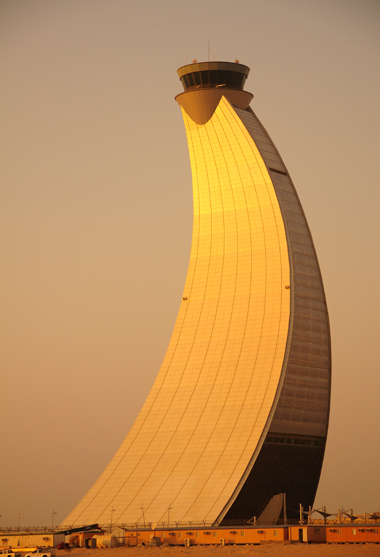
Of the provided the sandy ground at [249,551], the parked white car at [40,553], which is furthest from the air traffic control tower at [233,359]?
the parked white car at [40,553]

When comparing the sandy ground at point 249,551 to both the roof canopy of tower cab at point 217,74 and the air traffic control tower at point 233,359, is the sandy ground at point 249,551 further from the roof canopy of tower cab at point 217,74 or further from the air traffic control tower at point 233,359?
the roof canopy of tower cab at point 217,74

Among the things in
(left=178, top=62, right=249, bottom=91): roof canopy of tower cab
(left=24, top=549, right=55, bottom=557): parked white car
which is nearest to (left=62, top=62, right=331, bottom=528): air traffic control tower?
(left=178, top=62, right=249, bottom=91): roof canopy of tower cab

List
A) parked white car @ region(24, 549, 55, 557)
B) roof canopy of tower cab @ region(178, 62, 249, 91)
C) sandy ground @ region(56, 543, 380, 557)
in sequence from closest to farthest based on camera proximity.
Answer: sandy ground @ region(56, 543, 380, 557), parked white car @ region(24, 549, 55, 557), roof canopy of tower cab @ region(178, 62, 249, 91)

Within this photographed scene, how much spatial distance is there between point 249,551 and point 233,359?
1615 centimetres

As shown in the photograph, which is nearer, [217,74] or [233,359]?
[233,359]

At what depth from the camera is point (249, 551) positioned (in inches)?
2235

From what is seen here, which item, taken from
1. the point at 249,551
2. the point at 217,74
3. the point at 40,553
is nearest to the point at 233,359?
the point at 249,551

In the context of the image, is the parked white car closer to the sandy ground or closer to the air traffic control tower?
the sandy ground

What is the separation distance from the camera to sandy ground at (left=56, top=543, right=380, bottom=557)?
181ft

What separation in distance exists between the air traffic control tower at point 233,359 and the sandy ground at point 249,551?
5875mm

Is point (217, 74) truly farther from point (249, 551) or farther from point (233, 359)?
point (249, 551)

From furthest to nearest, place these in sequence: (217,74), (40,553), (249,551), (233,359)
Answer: (217,74) → (233,359) → (40,553) → (249,551)

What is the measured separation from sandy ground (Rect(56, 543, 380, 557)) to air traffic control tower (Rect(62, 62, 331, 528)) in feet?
19.3

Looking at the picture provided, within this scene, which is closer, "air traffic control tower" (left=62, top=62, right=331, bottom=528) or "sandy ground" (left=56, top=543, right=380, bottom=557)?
"sandy ground" (left=56, top=543, right=380, bottom=557)
